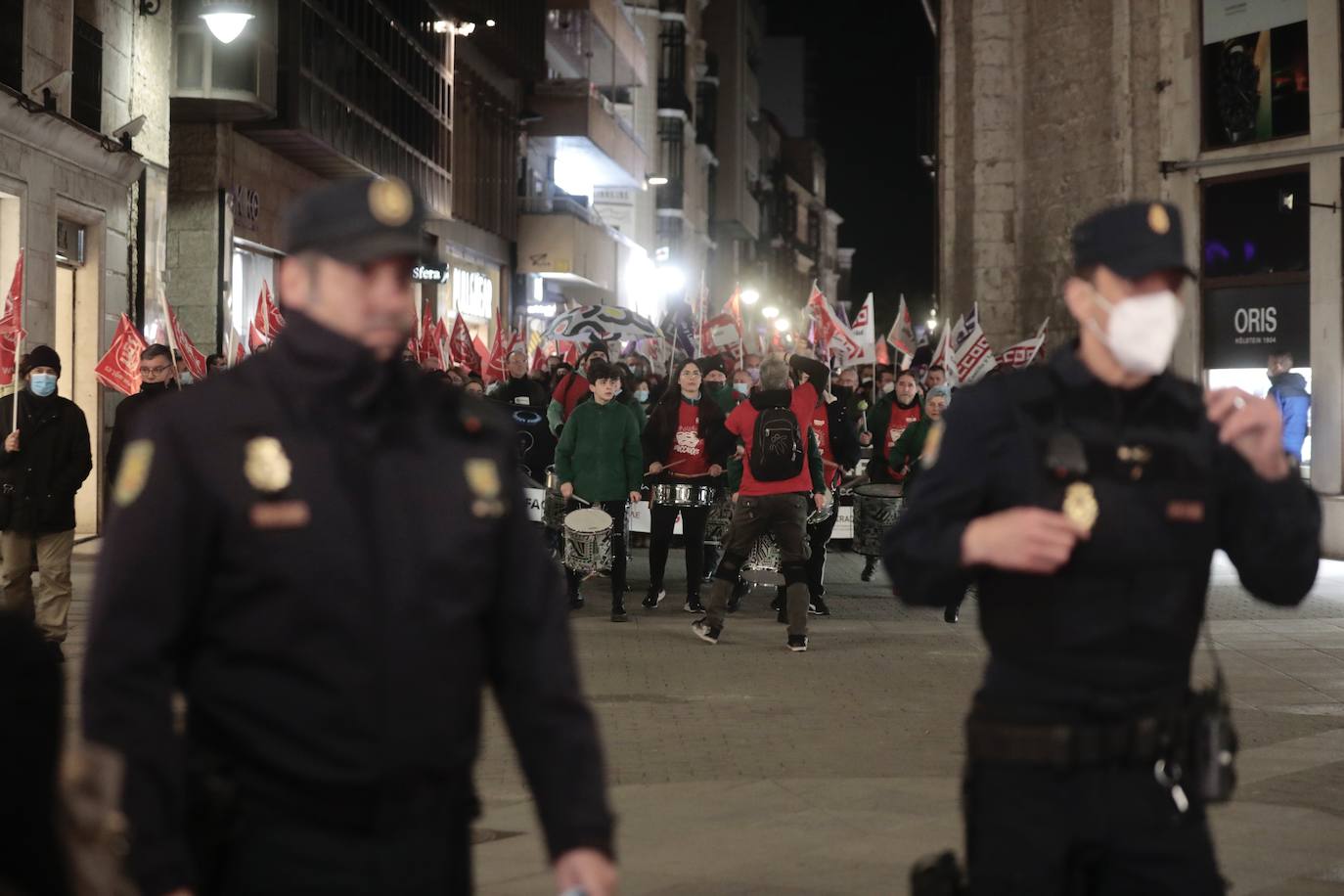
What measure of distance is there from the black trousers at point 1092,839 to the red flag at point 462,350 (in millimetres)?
26731

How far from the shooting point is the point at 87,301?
81.7ft

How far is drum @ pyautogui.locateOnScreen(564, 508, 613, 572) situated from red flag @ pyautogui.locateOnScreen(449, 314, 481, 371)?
559 inches

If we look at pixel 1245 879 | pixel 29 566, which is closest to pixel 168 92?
pixel 29 566

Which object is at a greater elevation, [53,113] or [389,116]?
[389,116]

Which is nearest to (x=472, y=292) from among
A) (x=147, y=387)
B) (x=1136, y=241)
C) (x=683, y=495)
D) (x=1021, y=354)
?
(x=1021, y=354)

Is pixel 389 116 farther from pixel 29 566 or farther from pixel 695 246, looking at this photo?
pixel 695 246

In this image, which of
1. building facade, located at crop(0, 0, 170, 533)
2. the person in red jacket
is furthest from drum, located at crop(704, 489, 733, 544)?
building facade, located at crop(0, 0, 170, 533)

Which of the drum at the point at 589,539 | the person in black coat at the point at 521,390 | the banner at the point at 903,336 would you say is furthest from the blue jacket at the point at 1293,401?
the banner at the point at 903,336

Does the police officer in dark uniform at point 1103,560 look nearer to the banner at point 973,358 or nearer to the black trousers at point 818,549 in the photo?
the black trousers at point 818,549

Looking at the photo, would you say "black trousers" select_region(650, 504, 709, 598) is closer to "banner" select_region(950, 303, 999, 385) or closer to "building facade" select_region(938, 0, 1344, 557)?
"building facade" select_region(938, 0, 1344, 557)

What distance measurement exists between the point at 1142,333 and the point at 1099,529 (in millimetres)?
368

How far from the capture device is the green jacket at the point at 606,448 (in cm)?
1639

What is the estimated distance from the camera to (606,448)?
1641 cm

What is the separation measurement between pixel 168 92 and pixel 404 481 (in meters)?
25.7
